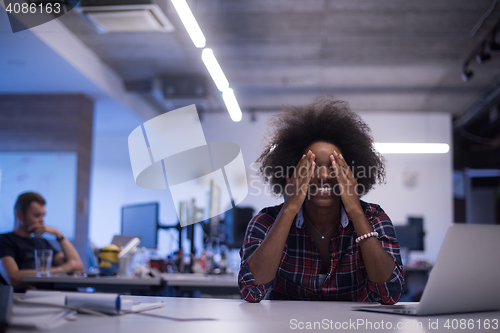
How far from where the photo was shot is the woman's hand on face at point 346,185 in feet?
4.95

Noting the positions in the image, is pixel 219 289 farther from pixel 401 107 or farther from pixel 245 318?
pixel 401 107

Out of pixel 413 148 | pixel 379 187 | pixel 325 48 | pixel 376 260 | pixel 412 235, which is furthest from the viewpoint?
pixel 379 187

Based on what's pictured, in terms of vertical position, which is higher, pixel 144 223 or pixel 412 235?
pixel 144 223

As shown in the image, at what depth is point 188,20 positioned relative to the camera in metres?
3.66

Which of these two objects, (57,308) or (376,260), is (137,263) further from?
(57,308)

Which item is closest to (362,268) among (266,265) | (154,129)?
(266,265)

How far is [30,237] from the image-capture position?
315 centimetres

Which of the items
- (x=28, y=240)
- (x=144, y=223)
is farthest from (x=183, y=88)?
(x=28, y=240)

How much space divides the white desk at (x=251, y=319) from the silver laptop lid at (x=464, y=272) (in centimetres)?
3

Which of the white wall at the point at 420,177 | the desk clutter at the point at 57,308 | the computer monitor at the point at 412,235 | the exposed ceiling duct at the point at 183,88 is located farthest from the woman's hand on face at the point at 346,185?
the white wall at the point at 420,177

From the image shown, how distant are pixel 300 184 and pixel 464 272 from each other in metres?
0.65

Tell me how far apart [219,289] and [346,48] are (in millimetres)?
3467
